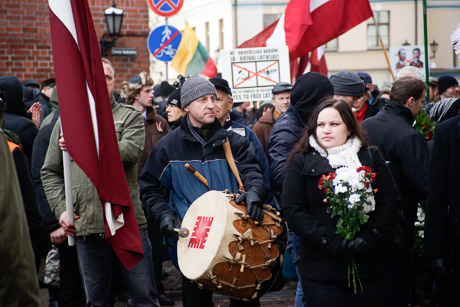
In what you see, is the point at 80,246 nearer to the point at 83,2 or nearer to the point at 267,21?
the point at 83,2

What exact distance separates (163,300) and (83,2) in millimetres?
3856

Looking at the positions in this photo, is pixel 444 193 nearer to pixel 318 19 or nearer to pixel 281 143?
pixel 281 143

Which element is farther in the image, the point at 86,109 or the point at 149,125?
the point at 149,125

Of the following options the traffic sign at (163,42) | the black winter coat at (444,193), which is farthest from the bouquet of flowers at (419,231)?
the traffic sign at (163,42)

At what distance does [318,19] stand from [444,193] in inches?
198

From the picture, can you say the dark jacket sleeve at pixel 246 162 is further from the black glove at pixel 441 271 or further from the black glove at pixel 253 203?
the black glove at pixel 441 271

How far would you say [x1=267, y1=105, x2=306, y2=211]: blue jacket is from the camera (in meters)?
5.22

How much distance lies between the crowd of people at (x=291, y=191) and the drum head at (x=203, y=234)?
137 mm

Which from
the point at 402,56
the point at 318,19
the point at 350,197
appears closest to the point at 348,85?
the point at 350,197

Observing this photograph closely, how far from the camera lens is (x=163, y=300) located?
7434mm

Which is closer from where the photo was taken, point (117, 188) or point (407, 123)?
point (117, 188)

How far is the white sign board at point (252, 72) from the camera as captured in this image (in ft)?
29.6

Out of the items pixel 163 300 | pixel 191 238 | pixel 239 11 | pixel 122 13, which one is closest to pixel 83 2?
pixel 191 238

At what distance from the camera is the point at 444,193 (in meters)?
4.37
